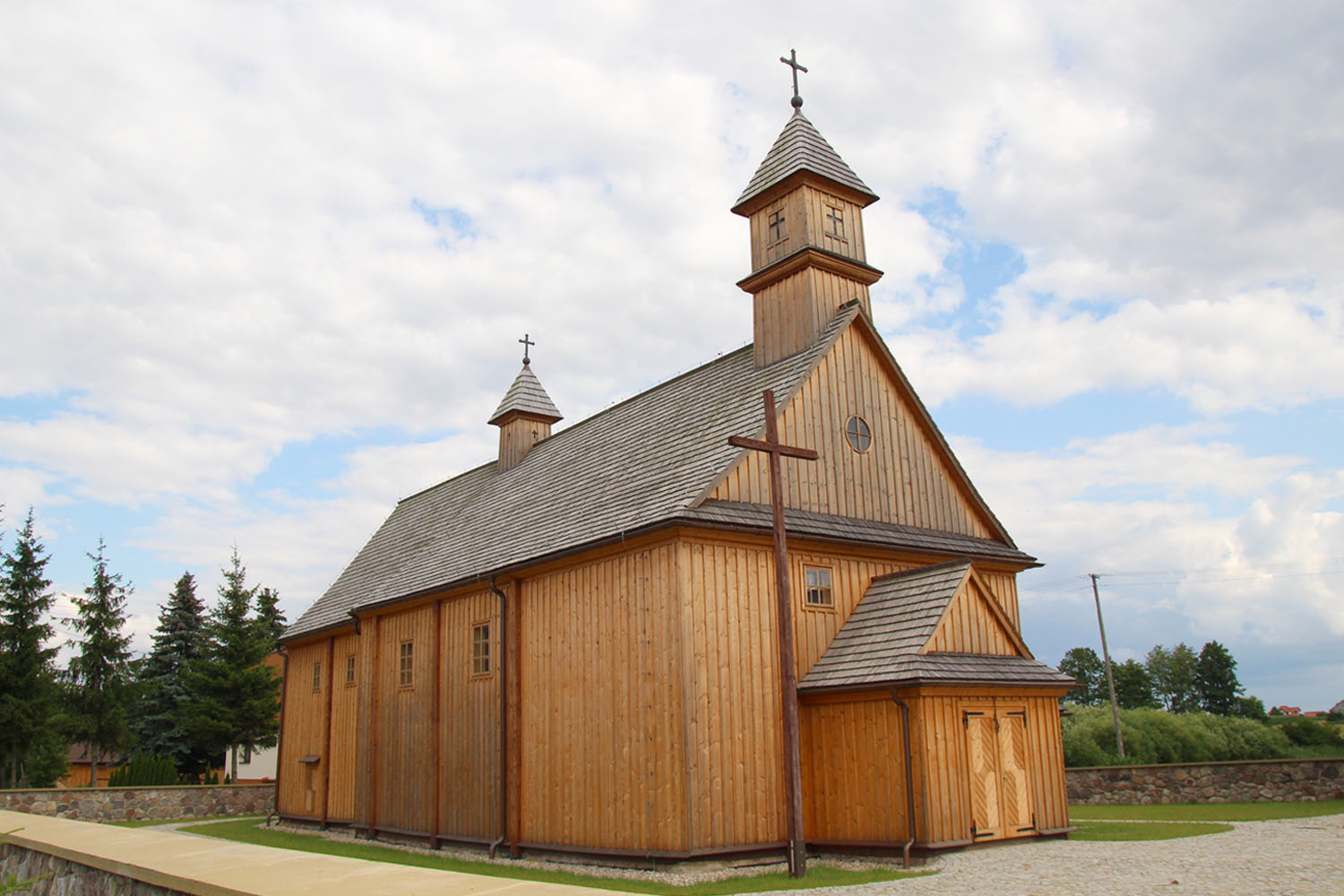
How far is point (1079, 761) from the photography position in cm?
3791

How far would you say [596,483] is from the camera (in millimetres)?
19656

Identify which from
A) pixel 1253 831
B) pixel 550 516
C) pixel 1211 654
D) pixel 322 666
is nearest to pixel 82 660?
pixel 322 666

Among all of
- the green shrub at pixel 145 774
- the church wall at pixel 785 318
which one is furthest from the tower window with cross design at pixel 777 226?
the green shrub at pixel 145 774

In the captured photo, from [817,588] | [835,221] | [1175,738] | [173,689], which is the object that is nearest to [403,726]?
[817,588]

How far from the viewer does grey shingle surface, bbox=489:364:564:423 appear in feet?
93.9

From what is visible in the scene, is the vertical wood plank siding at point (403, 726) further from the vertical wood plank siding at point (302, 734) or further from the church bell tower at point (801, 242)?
the church bell tower at point (801, 242)

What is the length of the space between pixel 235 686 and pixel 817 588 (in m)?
31.1

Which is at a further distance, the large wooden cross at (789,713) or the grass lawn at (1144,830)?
the grass lawn at (1144,830)

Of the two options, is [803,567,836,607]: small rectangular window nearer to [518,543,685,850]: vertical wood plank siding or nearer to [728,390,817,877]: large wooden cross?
[518,543,685,850]: vertical wood plank siding

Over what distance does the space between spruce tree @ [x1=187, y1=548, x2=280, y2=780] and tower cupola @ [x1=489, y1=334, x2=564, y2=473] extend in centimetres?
1766

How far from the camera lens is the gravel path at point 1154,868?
33.0ft

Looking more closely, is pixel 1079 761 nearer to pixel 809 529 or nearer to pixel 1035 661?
pixel 1035 661

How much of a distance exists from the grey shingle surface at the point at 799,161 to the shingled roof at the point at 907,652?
26.7 feet

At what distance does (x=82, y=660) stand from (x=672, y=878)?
34.9 metres
